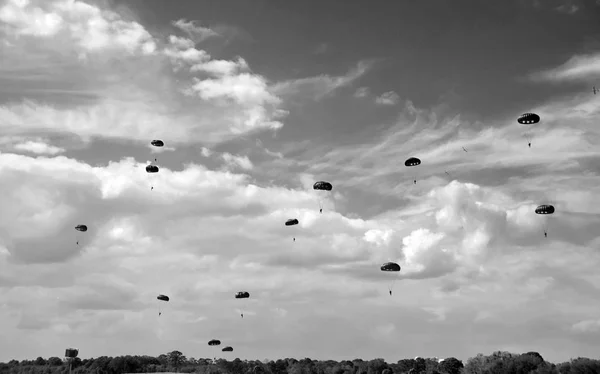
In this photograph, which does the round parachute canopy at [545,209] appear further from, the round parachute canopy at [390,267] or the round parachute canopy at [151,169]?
the round parachute canopy at [151,169]

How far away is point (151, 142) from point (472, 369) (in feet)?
379

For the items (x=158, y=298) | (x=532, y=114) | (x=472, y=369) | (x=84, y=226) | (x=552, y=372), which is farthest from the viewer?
(x=472, y=369)

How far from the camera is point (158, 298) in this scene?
433ft

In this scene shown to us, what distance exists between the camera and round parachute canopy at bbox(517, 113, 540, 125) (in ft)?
290

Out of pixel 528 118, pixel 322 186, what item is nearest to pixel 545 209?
pixel 528 118

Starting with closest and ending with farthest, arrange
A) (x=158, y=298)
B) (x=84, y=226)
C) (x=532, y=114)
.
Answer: (x=532, y=114)
(x=84, y=226)
(x=158, y=298)

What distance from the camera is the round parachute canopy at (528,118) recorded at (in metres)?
88.5

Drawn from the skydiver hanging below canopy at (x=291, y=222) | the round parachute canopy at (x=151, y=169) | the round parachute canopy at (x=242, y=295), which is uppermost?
the round parachute canopy at (x=151, y=169)

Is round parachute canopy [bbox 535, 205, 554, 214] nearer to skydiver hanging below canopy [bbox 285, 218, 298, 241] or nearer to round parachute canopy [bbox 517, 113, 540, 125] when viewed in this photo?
round parachute canopy [bbox 517, 113, 540, 125]

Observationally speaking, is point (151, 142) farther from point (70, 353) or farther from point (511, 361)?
point (511, 361)

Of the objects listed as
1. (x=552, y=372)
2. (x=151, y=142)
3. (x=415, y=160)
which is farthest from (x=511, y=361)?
(x=151, y=142)

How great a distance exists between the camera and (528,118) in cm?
8844

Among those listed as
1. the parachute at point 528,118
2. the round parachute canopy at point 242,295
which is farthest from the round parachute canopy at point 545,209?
the round parachute canopy at point 242,295

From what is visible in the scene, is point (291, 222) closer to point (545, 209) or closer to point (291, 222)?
point (291, 222)
